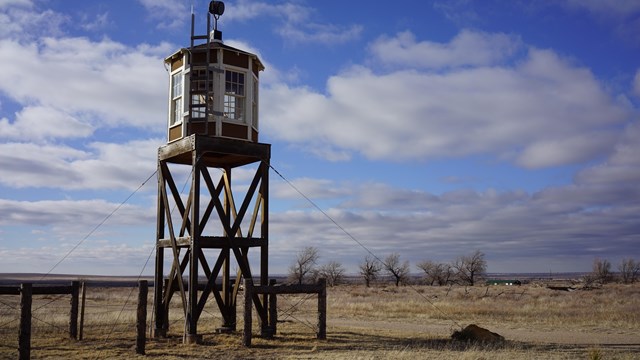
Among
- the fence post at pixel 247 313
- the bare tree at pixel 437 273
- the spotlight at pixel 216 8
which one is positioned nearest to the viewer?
the fence post at pixel 247 313

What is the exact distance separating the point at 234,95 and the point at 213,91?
0.65 m

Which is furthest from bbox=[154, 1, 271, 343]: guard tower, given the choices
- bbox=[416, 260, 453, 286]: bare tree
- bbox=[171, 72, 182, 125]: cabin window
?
bbox=[416, 260, 453, 286]: bare tree

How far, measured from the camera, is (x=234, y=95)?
64.4ft

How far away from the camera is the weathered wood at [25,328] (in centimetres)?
1460

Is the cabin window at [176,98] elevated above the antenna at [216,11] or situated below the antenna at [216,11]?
below

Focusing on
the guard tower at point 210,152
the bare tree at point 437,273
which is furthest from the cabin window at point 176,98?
the bare tree at point 437,273

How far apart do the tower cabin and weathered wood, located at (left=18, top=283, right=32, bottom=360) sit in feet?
20.3

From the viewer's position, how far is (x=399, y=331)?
2205cm

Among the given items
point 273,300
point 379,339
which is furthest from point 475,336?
point 273,300

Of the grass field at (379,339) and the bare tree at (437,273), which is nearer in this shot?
the grass field at (379,339)

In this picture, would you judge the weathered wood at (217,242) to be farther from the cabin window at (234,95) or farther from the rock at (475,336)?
the rock at (475,336)

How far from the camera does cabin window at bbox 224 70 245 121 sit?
1966 cm

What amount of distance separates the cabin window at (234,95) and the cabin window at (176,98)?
1.39 metres

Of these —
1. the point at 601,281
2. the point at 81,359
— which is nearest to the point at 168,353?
the point at 81,359
